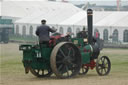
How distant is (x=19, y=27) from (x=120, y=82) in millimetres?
41637

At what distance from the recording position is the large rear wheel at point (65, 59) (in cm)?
1227

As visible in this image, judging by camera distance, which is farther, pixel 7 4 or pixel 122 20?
pixel 7 4

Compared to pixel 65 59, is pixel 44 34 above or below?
above

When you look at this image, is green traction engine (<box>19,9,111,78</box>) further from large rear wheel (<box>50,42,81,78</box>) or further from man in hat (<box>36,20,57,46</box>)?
man in hat (<box>36,20,57,46</box>)

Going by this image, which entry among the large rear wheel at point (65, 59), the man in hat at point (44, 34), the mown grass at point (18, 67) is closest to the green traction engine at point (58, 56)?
the large rear wheel at point (65, 59)

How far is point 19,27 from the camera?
52406 millimetres

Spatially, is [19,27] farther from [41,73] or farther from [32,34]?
[41,73]

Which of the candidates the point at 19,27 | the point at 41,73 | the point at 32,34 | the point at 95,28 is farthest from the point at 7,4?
the point at 41,73

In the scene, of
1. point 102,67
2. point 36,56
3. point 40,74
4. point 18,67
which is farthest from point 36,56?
point 18,67

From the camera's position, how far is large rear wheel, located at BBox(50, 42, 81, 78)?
1227cm

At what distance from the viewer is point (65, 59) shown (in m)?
12.7

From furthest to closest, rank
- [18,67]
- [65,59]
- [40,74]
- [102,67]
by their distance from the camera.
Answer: [18,67]
[102,67]
[40,74]
[65,59]

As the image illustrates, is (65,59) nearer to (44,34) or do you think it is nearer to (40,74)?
(44,34)

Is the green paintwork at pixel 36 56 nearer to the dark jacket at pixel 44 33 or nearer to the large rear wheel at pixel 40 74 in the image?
the dark jacket at pixel 44 33
